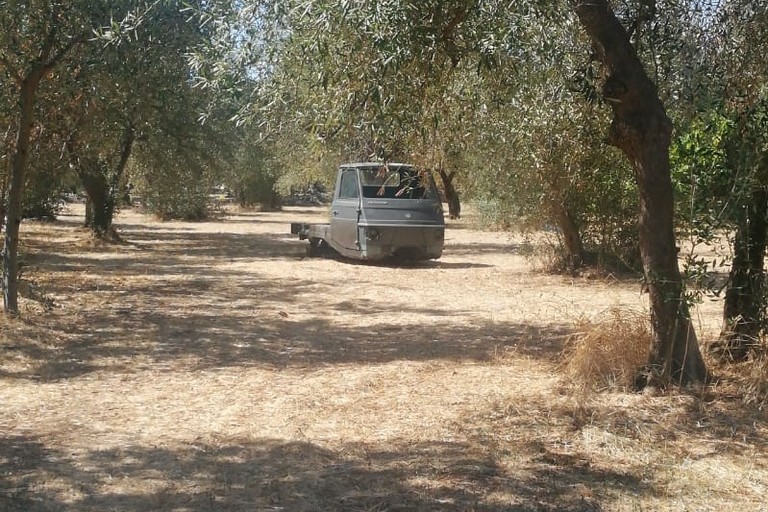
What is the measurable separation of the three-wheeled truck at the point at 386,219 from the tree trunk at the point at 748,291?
29.0 feet

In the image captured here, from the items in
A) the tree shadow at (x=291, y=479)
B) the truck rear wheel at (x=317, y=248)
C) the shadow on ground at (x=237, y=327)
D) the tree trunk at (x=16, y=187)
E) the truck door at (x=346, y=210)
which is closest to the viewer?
the tree shadow at (x=291, y=479)

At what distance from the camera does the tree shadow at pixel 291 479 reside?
15.4 ft

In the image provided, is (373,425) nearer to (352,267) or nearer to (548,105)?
(548,105)

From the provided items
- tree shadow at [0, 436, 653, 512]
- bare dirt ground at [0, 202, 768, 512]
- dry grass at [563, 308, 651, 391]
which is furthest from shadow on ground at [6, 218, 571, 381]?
tree shadow at [0, 436, 653, 512]

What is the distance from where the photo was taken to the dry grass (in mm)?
6773

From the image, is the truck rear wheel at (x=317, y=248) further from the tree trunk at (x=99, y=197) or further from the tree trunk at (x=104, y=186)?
the tree trunk at (x=99, y=197)

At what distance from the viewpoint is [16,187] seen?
9523 mm

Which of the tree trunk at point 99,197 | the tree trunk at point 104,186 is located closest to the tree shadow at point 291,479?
the tree trunk at point 104,186

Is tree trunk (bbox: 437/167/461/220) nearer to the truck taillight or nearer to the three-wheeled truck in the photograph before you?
the three-wheeled truck


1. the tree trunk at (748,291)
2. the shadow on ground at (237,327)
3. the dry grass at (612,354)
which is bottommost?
the shadow on ground at (237,327)

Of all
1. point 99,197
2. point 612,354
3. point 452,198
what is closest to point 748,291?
point 612,354

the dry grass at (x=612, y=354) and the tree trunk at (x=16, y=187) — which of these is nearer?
the dry grass at (x=612, y=354)

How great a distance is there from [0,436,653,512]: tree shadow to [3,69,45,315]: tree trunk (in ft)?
14.0

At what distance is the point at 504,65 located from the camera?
7203 millimetres
